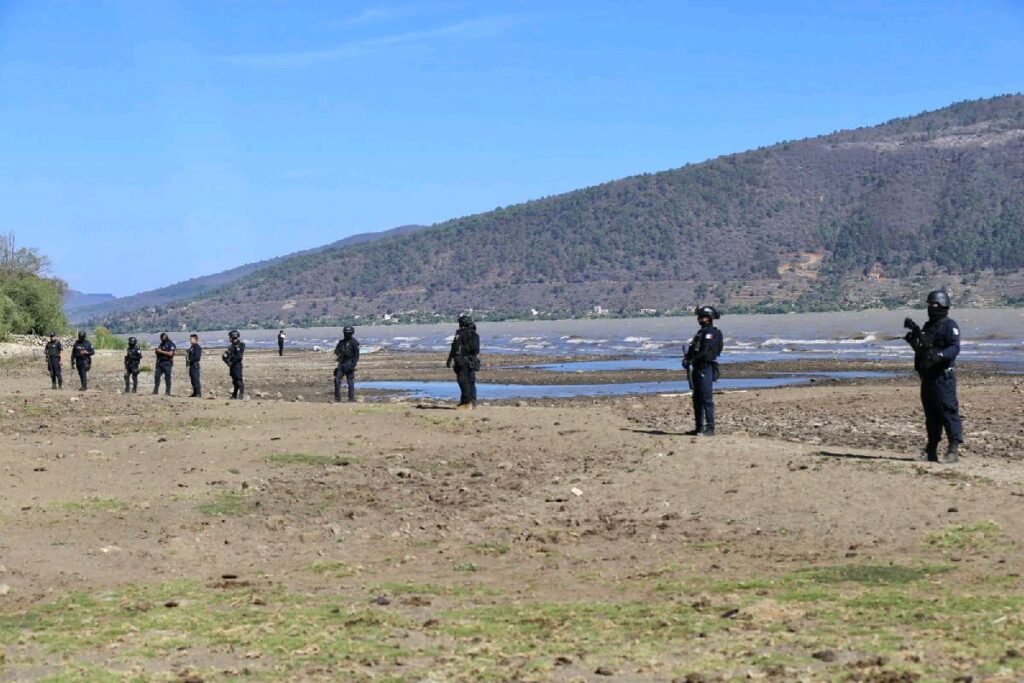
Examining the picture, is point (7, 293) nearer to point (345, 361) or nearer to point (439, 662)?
point (345, 361)

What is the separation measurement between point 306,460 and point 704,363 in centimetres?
536

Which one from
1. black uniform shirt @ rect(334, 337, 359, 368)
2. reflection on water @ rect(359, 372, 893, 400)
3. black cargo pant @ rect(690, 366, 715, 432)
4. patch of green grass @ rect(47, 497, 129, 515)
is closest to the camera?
patch of green grass @ rect(47, 497, 129, 515)

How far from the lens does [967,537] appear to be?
1023 centimetres

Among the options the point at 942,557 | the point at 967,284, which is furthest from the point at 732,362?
the point at 967,284

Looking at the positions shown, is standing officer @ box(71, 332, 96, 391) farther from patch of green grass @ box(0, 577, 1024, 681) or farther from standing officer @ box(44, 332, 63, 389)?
patch of green grass @ box(0, 577, 1024, 681)

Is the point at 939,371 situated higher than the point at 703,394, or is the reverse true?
the point at 939,371

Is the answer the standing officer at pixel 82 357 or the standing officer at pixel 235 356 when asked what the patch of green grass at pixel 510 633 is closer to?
the standing officer at pixel 235 356

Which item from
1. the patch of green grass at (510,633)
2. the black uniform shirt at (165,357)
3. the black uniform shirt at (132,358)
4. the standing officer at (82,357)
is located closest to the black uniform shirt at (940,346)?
the patch of green grass at (510,633)

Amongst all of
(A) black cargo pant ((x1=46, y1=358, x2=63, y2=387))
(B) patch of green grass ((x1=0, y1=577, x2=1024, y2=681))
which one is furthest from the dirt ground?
(A) black cargo pant ((x1=46, y1=358, x2=63, y2=387))

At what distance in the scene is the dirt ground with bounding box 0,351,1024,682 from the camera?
7227mm

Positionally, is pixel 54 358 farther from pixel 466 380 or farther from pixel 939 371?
pixel 939 371

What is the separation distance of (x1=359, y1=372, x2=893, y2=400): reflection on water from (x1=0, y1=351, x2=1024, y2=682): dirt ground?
1591cm

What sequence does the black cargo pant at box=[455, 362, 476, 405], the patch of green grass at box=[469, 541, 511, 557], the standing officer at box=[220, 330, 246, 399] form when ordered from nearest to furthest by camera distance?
the patch of green grass at box=[469, 541, 511, 557]
the black cargo pant at box=[455, 362, 476, 405]
the standing officer at box=[220, 330, 246, 399]

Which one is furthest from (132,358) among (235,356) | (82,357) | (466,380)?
(466,380)
